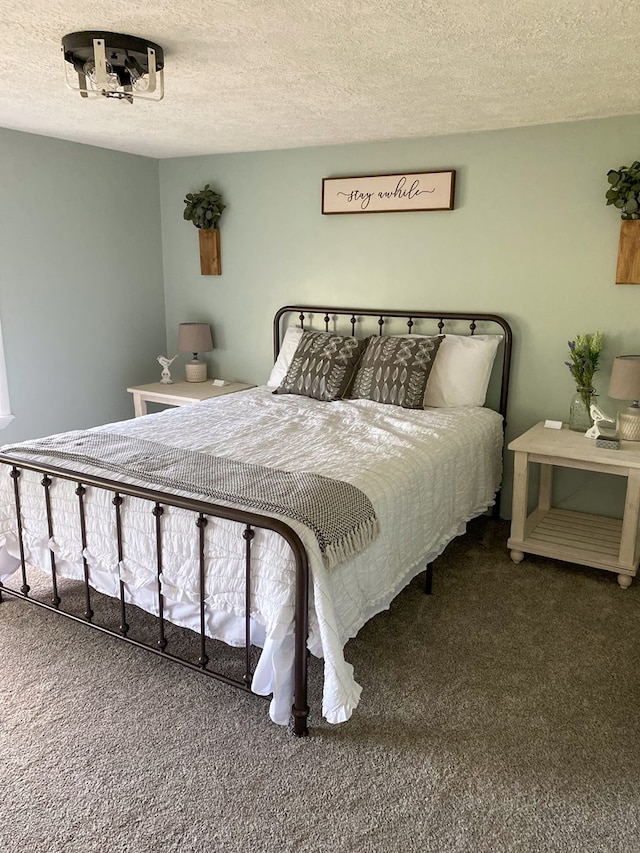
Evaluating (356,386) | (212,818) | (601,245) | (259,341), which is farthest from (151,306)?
(212,818)

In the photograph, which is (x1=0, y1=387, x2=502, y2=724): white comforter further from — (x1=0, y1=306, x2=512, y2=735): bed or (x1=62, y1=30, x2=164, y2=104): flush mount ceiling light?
(x1=62, y1=30, x2=164, y2=104): flush mount ceiling light

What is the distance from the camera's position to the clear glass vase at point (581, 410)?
3.33 m

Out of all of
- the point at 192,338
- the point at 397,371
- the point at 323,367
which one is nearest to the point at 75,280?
the point at 192,338

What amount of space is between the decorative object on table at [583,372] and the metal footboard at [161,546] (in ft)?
6.73

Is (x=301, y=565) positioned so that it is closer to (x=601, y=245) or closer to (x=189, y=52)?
(x=189, y=52)

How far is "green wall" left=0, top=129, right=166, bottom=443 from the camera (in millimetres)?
3805

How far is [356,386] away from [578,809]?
91.2 inches

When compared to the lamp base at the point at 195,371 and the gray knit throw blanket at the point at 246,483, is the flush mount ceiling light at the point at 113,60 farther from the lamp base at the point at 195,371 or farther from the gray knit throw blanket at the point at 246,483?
the lamp base at the point at 195,371

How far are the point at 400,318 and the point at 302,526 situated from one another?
2203 millimetres

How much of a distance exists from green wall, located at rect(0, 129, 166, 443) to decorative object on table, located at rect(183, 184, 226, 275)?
0.39 m

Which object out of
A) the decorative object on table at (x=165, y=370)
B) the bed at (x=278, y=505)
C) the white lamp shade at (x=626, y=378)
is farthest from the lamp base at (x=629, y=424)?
the decorative object on table at (x=165, y=370)

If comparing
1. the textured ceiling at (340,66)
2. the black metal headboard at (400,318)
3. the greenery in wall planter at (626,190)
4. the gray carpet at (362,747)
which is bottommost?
the gray carpet at (362,747)

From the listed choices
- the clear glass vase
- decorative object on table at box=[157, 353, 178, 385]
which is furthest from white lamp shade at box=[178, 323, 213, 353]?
the clear glass vase

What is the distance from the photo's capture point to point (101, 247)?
429 centimetres
